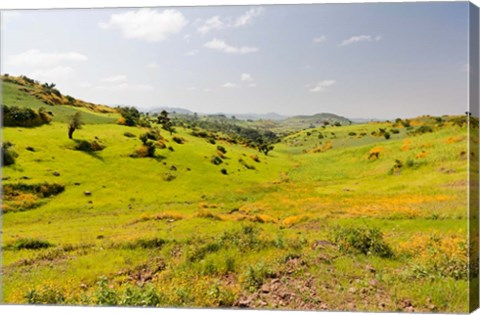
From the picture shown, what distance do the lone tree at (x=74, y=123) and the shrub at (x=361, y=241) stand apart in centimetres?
665

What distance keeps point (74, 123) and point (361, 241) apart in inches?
291

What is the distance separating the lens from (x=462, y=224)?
38.4 feet

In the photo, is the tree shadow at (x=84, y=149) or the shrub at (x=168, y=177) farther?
the tree shadow at (x=84, y=149)

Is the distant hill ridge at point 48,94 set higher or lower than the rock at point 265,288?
higher

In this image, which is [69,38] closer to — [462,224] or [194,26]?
[194,26]

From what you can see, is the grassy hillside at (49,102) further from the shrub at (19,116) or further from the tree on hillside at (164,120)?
the tree on hillside at (164,120)

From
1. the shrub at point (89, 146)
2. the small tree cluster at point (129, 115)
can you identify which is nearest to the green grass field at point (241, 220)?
the shrub at point (89, 146)

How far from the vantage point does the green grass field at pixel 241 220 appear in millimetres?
11922

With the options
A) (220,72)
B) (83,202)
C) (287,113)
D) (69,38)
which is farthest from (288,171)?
(69,38)

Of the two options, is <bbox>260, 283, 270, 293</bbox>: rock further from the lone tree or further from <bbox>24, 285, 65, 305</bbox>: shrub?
the lone tree

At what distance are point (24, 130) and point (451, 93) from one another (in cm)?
998

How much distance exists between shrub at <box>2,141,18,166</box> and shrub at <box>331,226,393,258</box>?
7853 millimetres

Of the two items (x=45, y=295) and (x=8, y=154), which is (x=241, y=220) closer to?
(x=45, y=295)

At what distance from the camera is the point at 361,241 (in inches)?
485
